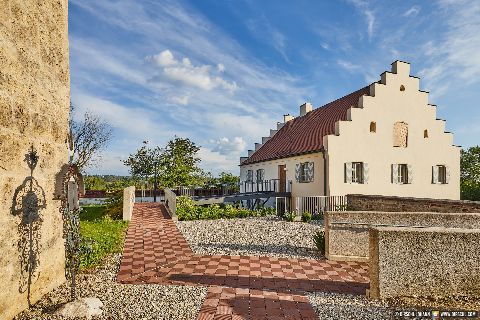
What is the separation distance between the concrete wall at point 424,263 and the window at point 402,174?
14107 millimetres

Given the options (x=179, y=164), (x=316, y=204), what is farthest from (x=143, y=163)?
(x=316, y=204)

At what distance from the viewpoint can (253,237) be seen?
10188mm

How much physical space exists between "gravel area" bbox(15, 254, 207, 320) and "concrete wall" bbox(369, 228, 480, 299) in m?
3.05

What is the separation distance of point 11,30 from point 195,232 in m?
8.40

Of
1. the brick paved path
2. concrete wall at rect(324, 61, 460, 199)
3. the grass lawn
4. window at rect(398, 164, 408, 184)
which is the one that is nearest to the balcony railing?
concrete wall at rect(324, 61, 460, 199)

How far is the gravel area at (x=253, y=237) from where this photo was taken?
8391 millimetres

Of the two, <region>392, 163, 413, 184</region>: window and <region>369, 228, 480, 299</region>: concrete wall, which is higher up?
<region>392, 163, 413, 184</region>: window

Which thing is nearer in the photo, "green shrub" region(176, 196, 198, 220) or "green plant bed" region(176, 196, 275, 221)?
"green shrub" region(176, 196, 198, 220)

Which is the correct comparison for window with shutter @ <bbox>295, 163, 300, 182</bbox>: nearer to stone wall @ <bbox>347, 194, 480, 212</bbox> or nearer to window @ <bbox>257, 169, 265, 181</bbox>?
stone wall @ <bbox>347, 194, 480, 212</bbox>

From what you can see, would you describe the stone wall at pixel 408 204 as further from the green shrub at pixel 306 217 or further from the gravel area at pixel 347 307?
the gravel area at pixel 347 307

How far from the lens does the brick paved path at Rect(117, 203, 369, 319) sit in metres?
4.70

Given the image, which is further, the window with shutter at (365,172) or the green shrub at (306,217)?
the window with shutter at (365,172)

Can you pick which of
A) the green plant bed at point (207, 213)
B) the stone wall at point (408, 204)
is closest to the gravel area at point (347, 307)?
the stone wall at point (408, 204)

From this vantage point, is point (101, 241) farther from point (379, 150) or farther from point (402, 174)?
point (402, 174)
